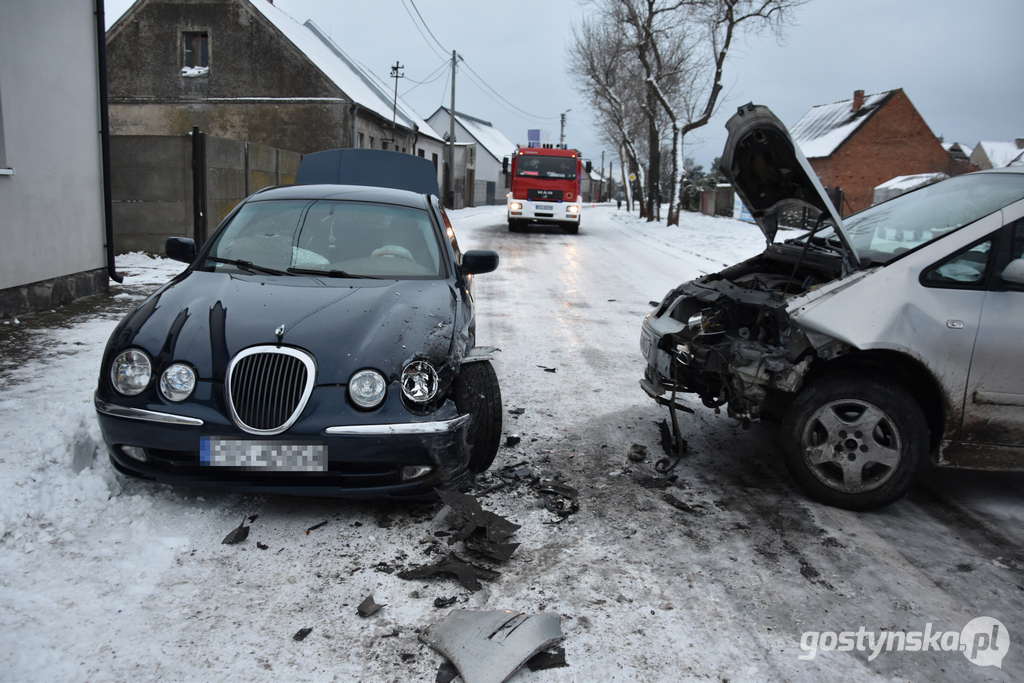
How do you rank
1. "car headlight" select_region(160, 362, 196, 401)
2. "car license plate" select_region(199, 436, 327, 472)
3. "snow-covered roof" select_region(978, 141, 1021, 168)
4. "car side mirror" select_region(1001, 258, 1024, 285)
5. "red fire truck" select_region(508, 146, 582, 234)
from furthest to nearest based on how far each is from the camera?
"snow-covered roof" select_region(978, 141, 1021, 168) → "red fire truck" select_region(508, 146, 582, 234) → "car side mirror" select_region(1001, 258, 1024, 285) → "car headlight" select_region(160, 362, 196, 401) → "car license plate" select_region(199, 436, 327, 472)

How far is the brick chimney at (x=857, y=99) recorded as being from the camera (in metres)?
49.8

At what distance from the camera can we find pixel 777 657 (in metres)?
2.64

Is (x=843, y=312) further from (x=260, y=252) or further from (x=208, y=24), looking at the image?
(x=208, y=24)

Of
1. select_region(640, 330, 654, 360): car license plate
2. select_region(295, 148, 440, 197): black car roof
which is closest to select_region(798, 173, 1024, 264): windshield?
select_region(640, 330, 654, 360): car license plate

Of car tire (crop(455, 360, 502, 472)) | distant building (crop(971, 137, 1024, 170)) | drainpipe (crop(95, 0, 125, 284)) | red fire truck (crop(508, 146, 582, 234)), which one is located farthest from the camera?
distant building (crop(971, 137, 1024, 170))

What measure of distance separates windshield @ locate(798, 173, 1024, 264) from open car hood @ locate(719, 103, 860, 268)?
280 millimetres

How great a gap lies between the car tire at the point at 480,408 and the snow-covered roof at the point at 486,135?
5619 cm

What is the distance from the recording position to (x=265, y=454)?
324 cm

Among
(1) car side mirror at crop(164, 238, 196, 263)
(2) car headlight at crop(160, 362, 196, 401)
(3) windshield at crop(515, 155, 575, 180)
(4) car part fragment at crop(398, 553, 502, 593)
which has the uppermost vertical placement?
(3) windshield at crop(515, 155, 575, 180)

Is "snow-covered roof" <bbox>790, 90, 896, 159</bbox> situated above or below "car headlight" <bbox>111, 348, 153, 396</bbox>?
above

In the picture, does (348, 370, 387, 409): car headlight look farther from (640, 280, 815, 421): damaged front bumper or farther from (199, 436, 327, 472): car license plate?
(640, 280, 815, 421): damaged front bumper

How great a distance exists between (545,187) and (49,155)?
17.7 metres

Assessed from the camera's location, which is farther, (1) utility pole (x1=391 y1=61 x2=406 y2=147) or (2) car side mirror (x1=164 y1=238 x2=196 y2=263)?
(1) utility pole (x1=391 y1=61 x2=406 y2=147)

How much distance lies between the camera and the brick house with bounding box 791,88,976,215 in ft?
155
